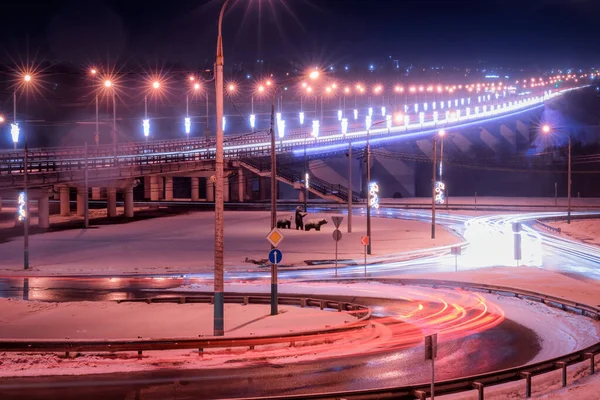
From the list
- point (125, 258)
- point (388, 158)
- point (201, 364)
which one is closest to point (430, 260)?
point (125, 258)

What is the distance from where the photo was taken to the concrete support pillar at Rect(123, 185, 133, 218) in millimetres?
69562

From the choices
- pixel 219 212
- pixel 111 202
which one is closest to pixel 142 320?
pixel 219 212

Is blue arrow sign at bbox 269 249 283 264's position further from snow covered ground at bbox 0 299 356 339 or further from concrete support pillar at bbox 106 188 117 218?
concrete support pillar at bbox 106 188 117 218

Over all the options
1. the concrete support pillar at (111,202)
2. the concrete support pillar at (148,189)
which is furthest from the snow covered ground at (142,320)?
the concrete support pillar at (148,189)

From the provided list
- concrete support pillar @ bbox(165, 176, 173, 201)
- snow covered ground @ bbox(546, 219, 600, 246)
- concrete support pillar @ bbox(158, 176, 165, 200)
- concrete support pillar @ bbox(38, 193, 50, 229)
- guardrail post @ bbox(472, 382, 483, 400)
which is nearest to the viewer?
guardrail post @ bbox(472, 382, 483, 400)

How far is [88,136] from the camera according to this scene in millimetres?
109438

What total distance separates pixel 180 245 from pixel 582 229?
3414 centimetres

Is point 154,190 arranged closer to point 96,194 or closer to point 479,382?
point 96,194

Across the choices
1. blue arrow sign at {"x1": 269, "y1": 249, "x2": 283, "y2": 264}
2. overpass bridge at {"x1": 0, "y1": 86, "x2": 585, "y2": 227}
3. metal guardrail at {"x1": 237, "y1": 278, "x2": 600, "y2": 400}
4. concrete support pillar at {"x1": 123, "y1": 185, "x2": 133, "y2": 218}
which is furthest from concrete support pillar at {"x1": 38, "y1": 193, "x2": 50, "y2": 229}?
metal guardrail at {"x1": 237, "y1": 278, "x2": 600, "y2": 400}

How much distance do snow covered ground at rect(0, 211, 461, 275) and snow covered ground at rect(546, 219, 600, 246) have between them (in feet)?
32.7

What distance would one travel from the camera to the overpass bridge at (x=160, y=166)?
58.8 metres

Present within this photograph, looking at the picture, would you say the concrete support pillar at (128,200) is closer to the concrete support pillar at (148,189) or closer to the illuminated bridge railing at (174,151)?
the illuminated bridge railing at (174,151)

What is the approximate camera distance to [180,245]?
49.8m

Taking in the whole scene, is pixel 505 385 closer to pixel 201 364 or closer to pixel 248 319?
pixel 201 364
